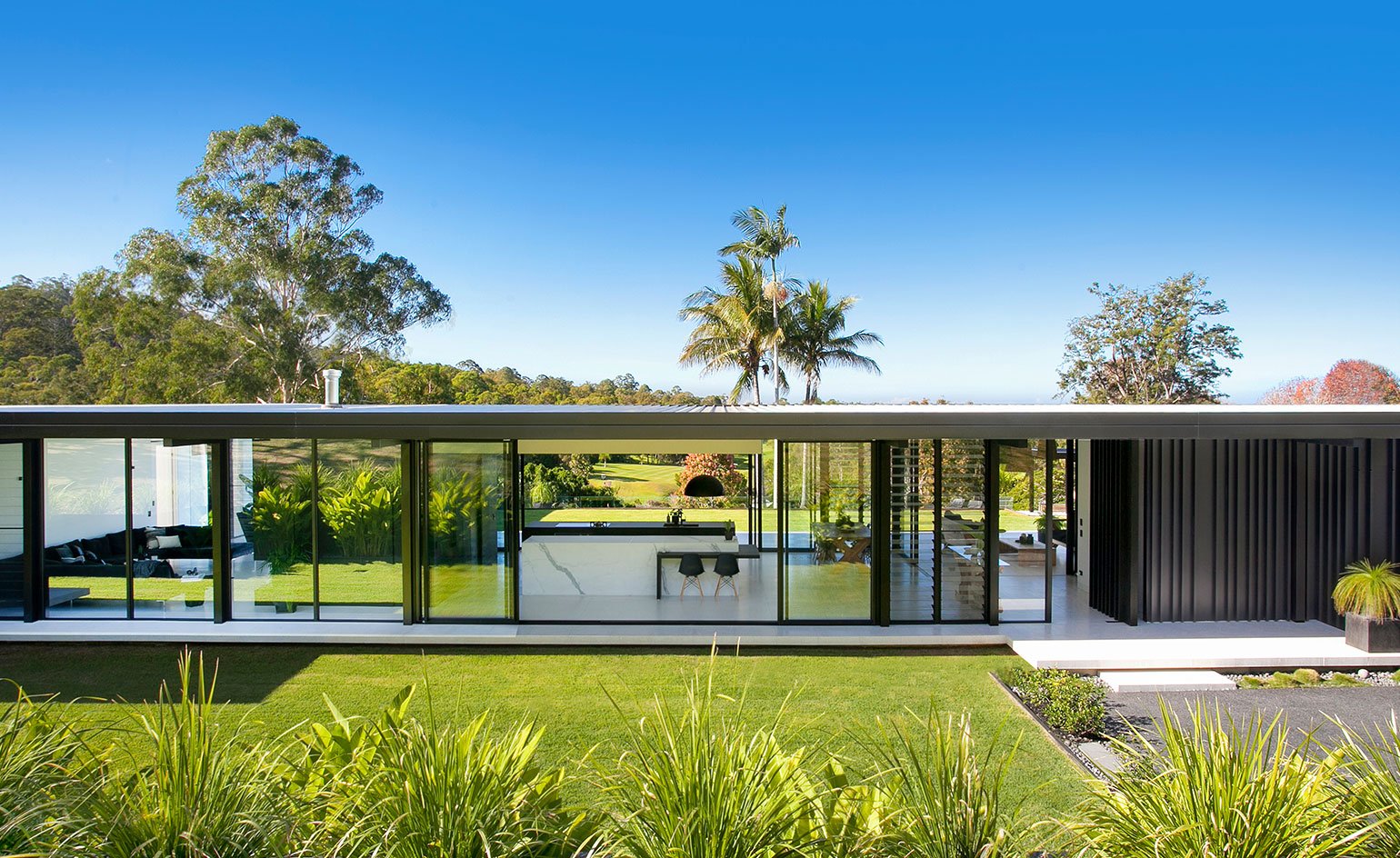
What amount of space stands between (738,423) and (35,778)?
6451 mm

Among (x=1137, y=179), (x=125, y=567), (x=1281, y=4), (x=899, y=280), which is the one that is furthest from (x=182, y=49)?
(x=1281, y=4)

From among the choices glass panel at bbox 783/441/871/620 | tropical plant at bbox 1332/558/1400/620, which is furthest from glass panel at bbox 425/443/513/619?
tropical plant at bbox 1332/558/1400/620

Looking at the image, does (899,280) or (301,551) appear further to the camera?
(899,280)

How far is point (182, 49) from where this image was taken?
38.0 metres

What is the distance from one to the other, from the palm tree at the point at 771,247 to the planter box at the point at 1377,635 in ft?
59.1

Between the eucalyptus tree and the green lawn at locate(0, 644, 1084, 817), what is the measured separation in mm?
24385

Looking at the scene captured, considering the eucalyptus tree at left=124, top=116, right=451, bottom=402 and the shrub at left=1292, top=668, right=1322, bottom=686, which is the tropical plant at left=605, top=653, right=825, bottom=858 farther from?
the eucalyptus tree at left=124, top=116, right=451, bottom=402

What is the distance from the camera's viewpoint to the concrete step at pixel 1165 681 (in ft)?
25.5

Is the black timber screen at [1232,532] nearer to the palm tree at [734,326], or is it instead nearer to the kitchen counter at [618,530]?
the kitchen counter at [618,530]

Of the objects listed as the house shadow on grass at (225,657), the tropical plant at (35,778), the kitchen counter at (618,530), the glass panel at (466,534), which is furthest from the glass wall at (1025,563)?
the tropical plant at (35,778)

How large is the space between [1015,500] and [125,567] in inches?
640

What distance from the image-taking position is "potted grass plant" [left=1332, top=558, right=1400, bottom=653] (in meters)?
8.40

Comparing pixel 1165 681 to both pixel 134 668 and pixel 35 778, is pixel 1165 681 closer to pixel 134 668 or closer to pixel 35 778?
pixel 35 778

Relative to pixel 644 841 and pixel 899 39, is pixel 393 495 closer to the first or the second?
pixel 644 841
